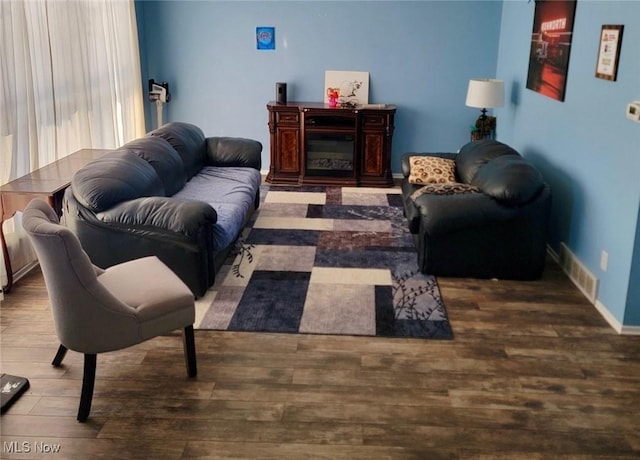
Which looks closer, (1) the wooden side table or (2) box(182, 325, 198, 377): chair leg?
(2) box(182, 325, 198, 377): chair leg

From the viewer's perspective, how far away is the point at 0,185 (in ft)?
12.9

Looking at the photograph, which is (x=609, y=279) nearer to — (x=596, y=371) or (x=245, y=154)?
(x=596, y=371)

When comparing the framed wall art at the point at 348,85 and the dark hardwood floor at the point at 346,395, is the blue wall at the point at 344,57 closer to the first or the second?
the framed wall art at the point at 348,85

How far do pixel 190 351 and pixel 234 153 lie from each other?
2895 millimetres

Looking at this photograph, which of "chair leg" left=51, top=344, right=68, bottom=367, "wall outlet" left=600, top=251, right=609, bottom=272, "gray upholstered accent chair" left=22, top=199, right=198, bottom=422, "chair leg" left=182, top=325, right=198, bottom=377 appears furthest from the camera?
"wall outlet" left=600, top=251, right=609, bottom=272

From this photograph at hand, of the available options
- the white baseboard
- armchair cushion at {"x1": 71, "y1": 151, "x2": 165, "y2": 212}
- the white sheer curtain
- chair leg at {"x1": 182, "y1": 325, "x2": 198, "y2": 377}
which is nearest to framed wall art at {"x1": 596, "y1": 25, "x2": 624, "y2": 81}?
the white baseboard

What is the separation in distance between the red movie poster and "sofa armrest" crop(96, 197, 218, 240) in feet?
9.51

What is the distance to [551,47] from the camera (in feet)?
16.0

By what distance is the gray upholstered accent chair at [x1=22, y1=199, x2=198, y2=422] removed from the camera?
2545 millimetres

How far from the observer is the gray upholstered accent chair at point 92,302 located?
8.35ft

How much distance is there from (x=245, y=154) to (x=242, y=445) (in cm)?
345

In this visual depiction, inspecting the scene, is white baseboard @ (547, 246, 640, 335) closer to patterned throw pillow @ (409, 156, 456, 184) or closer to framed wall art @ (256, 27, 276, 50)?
patterned throw pillow @ (409, 156, 456, 184)

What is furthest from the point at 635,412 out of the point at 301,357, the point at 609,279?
the point at 301,357

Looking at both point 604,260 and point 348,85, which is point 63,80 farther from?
point 604,260
